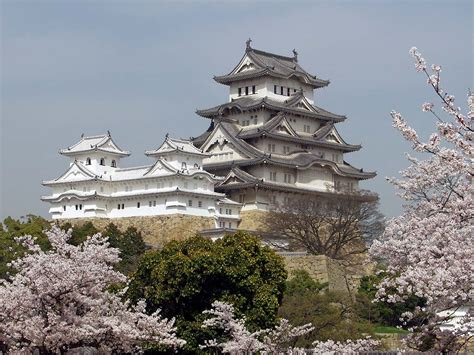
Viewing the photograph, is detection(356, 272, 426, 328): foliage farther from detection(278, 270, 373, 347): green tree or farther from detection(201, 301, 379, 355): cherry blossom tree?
detection(201, 301, 379, 355): cherry blossom tree

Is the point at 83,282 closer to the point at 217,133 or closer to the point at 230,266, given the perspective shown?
the point at 230,266

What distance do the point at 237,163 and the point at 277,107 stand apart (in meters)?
5.46

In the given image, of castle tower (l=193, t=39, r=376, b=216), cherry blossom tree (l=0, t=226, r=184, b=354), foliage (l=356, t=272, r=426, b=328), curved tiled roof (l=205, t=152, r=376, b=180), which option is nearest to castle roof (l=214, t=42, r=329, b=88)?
castle tower (l=193, t=39, r=376, b=216)

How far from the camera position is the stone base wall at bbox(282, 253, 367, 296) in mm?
41812

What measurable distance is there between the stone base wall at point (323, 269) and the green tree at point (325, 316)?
819cm

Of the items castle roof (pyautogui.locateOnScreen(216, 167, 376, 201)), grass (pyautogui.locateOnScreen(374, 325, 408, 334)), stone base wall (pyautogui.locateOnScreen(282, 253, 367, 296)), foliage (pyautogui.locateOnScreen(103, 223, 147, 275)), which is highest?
castle roof (pyautogui.locateOnScreen(216, 167, 376, 201))

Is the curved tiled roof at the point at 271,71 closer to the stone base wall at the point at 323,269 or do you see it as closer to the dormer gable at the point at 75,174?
the dormer gable at the point at 75,174

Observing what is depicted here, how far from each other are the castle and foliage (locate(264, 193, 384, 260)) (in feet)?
14.8

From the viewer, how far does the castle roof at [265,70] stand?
66.5 metres

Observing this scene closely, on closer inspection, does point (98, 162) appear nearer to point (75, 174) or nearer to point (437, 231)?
point (75, 174)

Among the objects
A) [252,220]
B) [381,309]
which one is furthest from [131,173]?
[381,309]

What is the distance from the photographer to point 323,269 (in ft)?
138

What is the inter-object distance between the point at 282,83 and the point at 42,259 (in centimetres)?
5129

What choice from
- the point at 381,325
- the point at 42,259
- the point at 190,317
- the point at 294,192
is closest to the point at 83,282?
the point at 42,259
